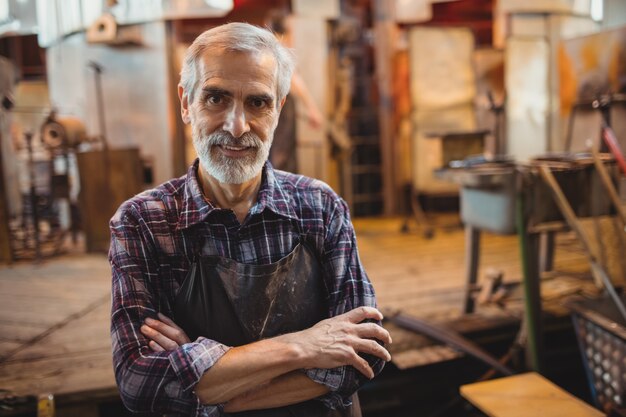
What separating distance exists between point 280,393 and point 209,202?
670 mm

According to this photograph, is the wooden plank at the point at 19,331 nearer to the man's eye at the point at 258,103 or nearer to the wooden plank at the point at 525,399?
the man's eye at the point at 258,103

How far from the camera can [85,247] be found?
6.03 m

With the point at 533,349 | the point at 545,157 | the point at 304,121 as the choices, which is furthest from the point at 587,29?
the point at 533,349

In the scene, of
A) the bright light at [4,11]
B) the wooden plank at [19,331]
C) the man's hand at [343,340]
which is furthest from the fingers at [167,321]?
Answer: the bright light at [4,11]

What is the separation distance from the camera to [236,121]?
166 centimetres

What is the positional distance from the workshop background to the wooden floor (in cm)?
2

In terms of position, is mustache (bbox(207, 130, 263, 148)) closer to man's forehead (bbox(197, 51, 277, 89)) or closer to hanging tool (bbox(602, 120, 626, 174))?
man's forehead (bbox(197, 51, 277, 89))

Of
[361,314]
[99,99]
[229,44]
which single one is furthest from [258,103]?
[99,99]

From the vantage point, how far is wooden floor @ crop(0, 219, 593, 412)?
109 inches

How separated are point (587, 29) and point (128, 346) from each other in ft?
25.9

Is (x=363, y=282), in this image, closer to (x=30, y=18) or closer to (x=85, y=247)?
(x=85, y=247)

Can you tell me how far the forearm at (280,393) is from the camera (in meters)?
1.54

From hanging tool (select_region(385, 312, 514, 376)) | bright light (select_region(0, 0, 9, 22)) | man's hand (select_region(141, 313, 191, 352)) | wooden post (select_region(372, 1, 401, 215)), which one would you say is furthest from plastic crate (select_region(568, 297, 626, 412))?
bright light (select_region(0, 0, 9, 22))

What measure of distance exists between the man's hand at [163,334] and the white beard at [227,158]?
1.65ft
